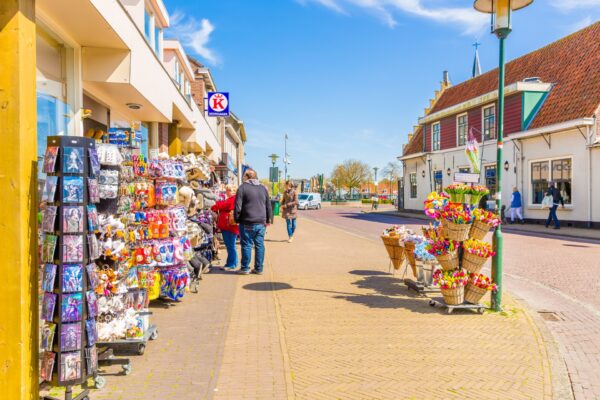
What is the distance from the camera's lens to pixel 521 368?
412cm

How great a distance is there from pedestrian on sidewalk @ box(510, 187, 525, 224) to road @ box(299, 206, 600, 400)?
7.32 metres

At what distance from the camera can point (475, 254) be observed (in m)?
5.83

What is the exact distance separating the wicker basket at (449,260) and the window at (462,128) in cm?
2208

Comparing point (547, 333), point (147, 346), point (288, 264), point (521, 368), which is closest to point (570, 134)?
point (288, 264)

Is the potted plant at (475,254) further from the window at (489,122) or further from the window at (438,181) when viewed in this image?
the window at (438,181)

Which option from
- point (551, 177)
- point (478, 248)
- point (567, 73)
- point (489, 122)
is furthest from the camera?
point (489, 122)

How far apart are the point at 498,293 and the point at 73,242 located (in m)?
5.05

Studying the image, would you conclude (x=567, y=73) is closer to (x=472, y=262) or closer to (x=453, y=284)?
(x=472, y=262)

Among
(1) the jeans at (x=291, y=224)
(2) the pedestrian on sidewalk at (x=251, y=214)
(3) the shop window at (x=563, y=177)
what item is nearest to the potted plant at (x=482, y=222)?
(2) the pedestrian on sidewalk at (x=251, y=214)

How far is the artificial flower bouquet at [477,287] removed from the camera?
5.82 m

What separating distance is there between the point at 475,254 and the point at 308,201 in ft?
138

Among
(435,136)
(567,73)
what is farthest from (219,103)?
(435,136)

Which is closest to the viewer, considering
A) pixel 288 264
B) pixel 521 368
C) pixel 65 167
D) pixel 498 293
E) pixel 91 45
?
pixel 65 167

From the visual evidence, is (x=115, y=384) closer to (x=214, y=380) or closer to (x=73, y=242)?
(x=214, y=380)
